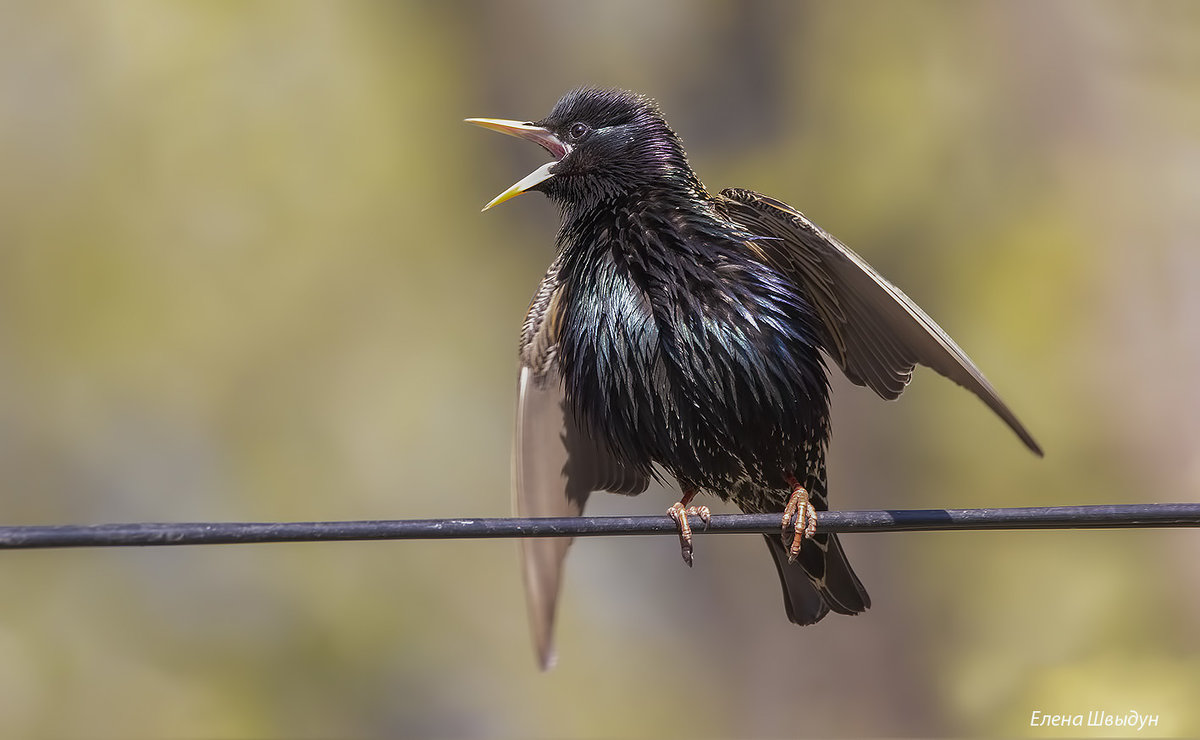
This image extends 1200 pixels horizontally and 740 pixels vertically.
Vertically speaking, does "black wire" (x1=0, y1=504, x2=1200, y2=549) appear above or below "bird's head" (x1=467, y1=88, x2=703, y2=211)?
below

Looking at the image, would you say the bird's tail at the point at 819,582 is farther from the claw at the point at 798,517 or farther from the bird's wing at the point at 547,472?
the bird's wing at the point at 547,472

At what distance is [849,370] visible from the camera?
4.38 meters

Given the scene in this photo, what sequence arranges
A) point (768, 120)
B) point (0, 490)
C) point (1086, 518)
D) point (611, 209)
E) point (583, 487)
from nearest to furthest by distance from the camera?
1. point (1086, 518)
2. point (611, 209)
3. point (583, 487)
4. point (0, 490)
5. point (768, 120)

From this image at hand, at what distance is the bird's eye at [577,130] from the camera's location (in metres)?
4.42

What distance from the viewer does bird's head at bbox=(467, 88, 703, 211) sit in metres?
4.27

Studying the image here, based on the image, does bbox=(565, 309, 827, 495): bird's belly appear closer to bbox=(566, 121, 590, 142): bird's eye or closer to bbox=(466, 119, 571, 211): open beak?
bbox=(466, 119, 571, 211): open beak

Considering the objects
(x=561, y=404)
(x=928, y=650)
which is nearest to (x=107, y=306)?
(x=561, y=404)

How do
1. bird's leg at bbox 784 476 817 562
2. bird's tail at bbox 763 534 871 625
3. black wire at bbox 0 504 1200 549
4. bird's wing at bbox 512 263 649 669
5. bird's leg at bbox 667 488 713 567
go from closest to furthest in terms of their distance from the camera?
black wire at bbox 0 504 1200 549
bird's leg at bbox 667 488 713 567
bird's leg at bbox 784 476 817 562
bird's tail at bbox 763 534 871 625
bird's wing at bbox 512 263 649 669

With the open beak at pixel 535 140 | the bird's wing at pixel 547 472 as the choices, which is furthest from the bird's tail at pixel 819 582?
the open beak at pixel 535 140

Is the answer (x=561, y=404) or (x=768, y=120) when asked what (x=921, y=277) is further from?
(x=561, y=404)

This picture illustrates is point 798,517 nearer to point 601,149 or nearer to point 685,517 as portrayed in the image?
point 685,517

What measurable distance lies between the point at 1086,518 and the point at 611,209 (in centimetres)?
197

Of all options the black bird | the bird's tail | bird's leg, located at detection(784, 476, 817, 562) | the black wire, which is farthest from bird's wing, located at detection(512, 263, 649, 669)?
the black wire

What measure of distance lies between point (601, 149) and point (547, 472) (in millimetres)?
1407
